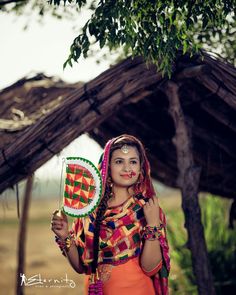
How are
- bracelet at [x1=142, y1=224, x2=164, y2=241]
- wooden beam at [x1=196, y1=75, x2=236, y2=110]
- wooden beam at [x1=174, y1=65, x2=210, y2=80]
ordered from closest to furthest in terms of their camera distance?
bracelet at [x1=142, y1=224, x2=164, y2=241], wooden beam at [x1=174, y1=65, x2=210, y2=80], wooden beam at [x1=196, y1=75, x2=236, y2=110]

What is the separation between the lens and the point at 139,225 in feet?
10.5

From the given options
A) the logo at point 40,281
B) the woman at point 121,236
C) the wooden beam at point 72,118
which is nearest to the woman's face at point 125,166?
the woman at point 121,236

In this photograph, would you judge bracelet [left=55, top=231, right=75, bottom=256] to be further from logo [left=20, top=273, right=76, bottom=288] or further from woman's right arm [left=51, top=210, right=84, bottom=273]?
logo [left=20, top=273, right=76, bottom=288]

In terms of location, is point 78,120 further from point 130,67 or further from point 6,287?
point 6,287

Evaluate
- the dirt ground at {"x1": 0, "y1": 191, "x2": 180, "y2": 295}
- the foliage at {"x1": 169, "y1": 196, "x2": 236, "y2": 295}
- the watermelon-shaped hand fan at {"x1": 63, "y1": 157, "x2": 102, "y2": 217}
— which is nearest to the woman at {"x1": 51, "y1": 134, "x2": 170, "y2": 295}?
the watermelon-shaped hand fan at {"x1": 63, "y1": 157, "x2": 102, "y2": 217}

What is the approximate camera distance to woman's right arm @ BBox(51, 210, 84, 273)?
3.15m

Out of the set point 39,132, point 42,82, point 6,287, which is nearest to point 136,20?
point 39,132

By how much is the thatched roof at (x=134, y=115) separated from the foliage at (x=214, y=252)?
1.29m

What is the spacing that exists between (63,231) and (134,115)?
7.18ft

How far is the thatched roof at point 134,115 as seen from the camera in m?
3.89

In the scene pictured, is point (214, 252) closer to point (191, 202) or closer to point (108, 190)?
point (191, 202)

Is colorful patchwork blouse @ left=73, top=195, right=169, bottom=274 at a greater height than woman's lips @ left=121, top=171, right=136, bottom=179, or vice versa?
woman's lips @ left=121, top=171, right=136, bottom=179

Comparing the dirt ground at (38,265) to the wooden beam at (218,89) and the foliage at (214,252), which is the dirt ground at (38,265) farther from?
the wooden beam at (218,89)

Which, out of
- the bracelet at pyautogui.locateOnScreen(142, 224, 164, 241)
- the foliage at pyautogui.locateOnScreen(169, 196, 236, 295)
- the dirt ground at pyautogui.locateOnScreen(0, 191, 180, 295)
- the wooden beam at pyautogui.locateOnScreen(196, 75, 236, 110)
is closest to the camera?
the bracelet at pyautogui.locateOnScreen(142, 224, 164, 241)
